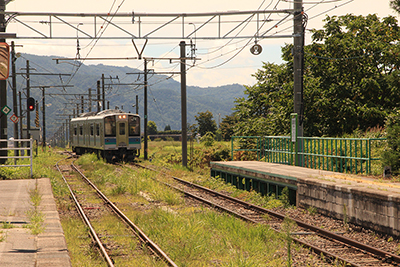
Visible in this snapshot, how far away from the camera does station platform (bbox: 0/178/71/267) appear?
6273 millimetres

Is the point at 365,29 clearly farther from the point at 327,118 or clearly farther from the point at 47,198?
the point at 47,198

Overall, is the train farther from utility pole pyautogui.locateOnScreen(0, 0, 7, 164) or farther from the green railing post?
the green railing post

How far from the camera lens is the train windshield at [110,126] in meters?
28.6

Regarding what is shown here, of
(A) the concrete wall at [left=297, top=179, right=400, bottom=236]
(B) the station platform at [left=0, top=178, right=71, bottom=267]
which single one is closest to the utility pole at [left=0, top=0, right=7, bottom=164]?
(B) the station platform at [left=0, top=178, right=71, bottom=267]

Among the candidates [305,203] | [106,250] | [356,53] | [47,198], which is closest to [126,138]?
[356,53]

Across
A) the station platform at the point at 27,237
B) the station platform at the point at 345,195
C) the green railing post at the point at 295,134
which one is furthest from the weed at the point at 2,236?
the green railing post at the point at 295,134

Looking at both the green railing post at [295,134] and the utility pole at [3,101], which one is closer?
the green railing post at [295,134]

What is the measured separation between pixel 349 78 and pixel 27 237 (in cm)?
1841

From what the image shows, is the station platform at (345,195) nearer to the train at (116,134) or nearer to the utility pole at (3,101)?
the utility pole at (3,101)

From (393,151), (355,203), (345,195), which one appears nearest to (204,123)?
(393,151)

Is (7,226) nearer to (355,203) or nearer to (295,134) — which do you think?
(355,203)

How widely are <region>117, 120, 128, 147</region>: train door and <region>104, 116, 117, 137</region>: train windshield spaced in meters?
0.33

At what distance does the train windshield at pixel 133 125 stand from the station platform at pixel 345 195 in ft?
51.9

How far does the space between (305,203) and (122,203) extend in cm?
544
